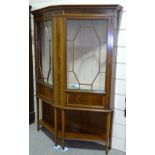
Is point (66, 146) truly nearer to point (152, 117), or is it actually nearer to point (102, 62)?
point (102, 62)

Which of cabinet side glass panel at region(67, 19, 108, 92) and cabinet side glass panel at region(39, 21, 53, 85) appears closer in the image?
cabinet side glass panel at region(67, 19, 108, 92)

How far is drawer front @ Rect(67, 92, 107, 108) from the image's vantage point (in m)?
2.10

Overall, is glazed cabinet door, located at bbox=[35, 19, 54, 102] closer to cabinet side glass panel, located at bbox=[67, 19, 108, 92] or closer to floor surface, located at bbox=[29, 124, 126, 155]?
cabinet side glass panel, located at bbox=[67, 19, 108, 92]

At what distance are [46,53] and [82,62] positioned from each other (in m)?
0.51

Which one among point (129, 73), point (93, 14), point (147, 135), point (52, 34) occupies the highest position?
point (93, 14)

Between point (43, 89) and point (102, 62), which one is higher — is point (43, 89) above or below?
below

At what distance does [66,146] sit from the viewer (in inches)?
95.7

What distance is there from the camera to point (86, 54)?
7.35ft

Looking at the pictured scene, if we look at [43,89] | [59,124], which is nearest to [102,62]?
[43,89]

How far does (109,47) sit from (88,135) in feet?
3.58

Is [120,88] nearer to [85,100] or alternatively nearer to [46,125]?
[85,100]

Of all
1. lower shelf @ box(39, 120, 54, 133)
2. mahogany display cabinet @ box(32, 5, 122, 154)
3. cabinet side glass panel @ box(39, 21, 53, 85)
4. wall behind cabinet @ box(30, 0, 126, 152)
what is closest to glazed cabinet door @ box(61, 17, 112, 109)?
mahogany display cabinet @ box(32, 5, 122, 154)

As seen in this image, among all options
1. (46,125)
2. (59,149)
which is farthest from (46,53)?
(59,149)

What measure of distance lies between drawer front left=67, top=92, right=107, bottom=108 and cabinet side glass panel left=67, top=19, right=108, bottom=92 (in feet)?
0.24
